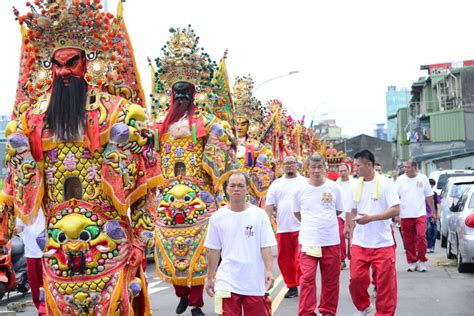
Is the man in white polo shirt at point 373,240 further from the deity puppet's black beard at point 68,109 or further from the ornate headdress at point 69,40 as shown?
the deity puppet's black beard at point 68,109

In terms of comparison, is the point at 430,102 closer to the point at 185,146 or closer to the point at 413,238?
the point at 413,238

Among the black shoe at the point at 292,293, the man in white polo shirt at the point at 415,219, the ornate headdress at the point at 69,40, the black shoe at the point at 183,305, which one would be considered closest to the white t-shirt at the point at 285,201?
the black shoe at the point at 292,293

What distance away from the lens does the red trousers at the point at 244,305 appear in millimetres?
6523

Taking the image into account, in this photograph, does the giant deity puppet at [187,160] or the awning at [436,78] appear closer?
the giant deity puppet at [187,160]

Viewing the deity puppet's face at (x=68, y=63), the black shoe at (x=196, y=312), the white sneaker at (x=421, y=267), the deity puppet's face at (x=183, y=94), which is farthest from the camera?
the white sneaker at (x=421, y=267)

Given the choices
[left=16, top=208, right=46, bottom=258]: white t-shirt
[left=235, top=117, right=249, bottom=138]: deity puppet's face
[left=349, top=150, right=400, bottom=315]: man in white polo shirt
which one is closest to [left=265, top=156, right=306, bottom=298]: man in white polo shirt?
[left=349, top=150, right=400, bottom=315]: man in white polo shirt

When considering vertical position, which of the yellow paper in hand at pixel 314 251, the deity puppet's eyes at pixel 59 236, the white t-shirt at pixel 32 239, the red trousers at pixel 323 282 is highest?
the deity puppet's eyes at pixel 59 236

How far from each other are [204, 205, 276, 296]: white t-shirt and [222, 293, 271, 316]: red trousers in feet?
0.14

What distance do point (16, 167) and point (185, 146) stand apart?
396 cm

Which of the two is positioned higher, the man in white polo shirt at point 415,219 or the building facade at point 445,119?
the building facade at point 445,119

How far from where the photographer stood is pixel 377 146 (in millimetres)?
103562

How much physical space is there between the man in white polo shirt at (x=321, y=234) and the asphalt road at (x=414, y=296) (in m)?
1.19

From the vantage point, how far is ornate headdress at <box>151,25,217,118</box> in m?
10.5

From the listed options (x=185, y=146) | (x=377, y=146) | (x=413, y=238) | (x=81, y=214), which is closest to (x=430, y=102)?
(x=377, y=146)
